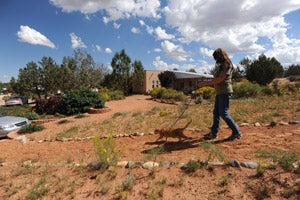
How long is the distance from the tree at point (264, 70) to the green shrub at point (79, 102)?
1922 cm

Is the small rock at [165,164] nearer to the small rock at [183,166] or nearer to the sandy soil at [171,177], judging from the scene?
the sandy soil at [171,177]

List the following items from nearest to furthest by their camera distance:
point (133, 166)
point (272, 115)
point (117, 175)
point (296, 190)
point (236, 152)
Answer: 1. point (296, 190)
2. point (117, 175)
3. point (133, 166)
4. point (236, 152)
5. point (272, 115)

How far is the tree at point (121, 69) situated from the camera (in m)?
20.5

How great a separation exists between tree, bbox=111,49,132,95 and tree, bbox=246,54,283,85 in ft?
47.9

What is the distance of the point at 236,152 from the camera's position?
9.44 ft

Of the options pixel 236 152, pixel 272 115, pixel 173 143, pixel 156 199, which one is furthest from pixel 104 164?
pixel 272 115

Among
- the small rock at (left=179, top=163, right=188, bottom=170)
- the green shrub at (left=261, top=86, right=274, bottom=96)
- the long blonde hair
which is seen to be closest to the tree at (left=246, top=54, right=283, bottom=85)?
the green shrub at (left=261, top=86, right=274, bottom=96)

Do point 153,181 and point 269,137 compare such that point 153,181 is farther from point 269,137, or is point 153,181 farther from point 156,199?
point 269,137

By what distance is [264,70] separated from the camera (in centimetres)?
2136

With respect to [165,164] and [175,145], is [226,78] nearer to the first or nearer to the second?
[175,145]

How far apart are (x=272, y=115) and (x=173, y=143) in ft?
10.2

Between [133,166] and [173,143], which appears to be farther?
[173,143]

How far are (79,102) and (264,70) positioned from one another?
20.5m

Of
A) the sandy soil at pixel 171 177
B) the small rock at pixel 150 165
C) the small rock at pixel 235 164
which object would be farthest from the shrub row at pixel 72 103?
the small rock at pixel 235 164
